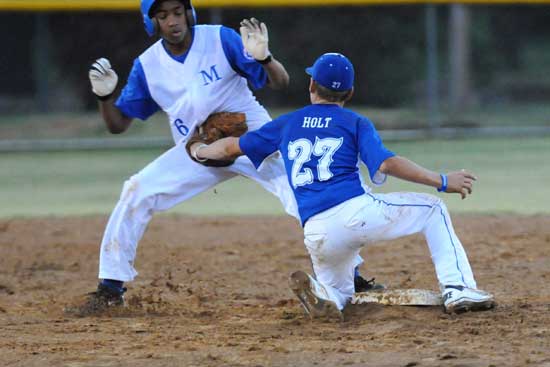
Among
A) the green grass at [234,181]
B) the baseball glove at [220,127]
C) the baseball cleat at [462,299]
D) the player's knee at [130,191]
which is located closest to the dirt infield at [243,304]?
the baseball cleat at [462,299]

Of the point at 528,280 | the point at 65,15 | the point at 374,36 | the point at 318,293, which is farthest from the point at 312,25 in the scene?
the point at 318,293

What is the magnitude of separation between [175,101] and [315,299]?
151 centimetres

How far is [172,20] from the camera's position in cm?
565

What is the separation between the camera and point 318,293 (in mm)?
5066

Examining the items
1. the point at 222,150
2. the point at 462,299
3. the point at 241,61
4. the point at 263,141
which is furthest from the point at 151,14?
the point at 462,299

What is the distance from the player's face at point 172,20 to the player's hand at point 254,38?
434 millimetres

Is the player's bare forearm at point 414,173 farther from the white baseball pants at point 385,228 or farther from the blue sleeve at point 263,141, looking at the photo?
the blue sleeve at point 263,141

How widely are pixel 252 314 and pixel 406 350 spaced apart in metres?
1.34

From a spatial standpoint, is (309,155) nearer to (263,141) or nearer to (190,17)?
(263,141)

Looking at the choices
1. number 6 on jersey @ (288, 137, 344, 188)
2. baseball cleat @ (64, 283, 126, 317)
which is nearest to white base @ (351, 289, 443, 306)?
number 6 on jersey @ (288, 137, 344, 188)

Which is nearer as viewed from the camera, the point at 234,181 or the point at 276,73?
the point at 276,73

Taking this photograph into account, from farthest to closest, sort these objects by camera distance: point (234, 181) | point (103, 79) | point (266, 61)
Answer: point (234, 181) < point (103, 79) < point (266, 61)

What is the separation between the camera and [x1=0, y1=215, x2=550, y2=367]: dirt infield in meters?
4.38

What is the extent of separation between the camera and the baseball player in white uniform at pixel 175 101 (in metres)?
5.71
